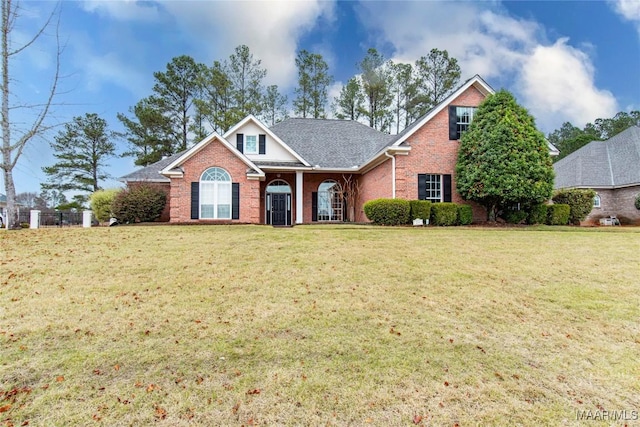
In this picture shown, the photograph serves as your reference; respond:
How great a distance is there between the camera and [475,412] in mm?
2979

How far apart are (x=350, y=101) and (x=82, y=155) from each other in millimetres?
26534

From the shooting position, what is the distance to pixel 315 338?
4.32 meters

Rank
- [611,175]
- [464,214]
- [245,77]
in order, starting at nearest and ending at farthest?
[464,214]
[611,175]
[245,77]

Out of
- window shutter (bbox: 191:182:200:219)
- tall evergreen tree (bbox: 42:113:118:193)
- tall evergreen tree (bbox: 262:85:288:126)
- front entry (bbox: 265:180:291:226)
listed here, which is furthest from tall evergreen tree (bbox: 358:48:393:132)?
tall evergreen tree (bbox: 42:113:118:193)

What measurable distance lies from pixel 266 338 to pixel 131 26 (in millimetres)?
17203

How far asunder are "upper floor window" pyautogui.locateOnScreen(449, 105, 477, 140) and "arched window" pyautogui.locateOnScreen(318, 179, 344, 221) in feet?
22.9

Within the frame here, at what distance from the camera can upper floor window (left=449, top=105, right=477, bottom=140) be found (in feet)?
52.1

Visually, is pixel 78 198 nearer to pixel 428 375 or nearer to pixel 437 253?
pixel 437 253

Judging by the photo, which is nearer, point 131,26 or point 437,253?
point 437,253

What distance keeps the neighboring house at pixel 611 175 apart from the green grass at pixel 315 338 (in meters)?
16.1

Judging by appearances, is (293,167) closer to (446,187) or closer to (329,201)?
(329,201)

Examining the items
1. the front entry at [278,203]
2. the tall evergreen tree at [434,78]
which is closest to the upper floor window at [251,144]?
the front entry at [278,203]

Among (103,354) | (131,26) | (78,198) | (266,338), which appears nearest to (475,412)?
(266,338)

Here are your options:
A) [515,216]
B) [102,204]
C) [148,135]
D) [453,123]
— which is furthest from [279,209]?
[148,135]
